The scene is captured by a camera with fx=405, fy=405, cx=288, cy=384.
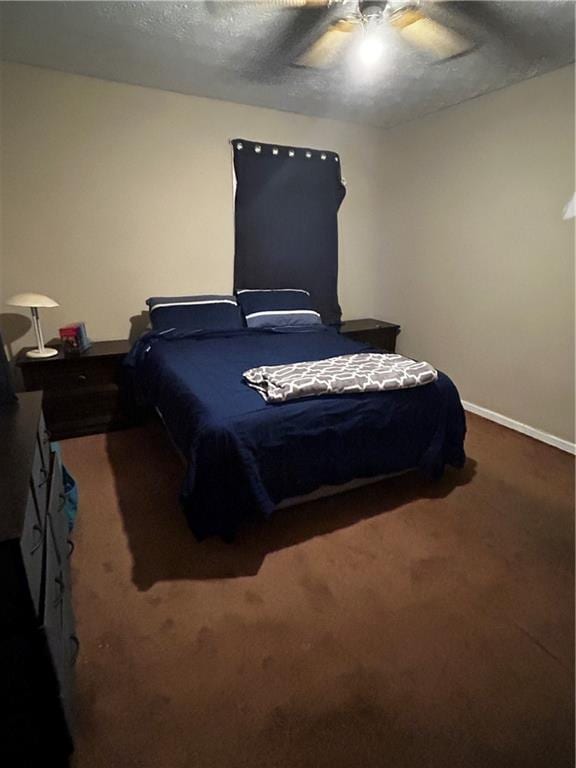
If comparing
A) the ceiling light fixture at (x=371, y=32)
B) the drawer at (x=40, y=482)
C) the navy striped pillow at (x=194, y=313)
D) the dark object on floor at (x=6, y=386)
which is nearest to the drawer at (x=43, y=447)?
the drawer at (x=40, y=482)

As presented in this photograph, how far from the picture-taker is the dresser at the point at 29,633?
0.83 m

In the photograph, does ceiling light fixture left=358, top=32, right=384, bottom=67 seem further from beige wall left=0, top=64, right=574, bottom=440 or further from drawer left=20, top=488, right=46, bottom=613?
drawer left=20, top=488, right=46, bottom=613

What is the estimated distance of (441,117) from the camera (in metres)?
3.23

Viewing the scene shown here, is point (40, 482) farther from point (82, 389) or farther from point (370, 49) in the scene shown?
point (370, 49)

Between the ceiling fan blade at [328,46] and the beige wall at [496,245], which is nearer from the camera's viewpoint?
the ceiling fan blade at [328,46]

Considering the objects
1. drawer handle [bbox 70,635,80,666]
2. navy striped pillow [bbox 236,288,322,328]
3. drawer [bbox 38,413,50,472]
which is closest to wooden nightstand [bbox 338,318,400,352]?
navy striped pillow [bbox 236,288,322,328]

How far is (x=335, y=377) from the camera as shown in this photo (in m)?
1.96

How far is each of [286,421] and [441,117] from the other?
2986 mm

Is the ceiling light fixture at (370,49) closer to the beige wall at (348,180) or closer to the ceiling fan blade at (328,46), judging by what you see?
the ceiling fan blade at (328,46)

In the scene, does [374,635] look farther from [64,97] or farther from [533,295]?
[64,97]

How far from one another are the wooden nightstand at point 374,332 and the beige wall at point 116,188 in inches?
46.2

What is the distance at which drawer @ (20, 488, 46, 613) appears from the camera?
0.85 meters

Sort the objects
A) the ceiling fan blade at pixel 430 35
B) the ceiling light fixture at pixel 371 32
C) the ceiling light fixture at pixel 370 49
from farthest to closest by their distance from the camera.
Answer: the ceiling light fixture at pixel 370 49 → the ceiling fan blade at pixel 430 35 → the ceiling light fixture at pixel 371 32

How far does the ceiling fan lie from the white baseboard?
2368mm
